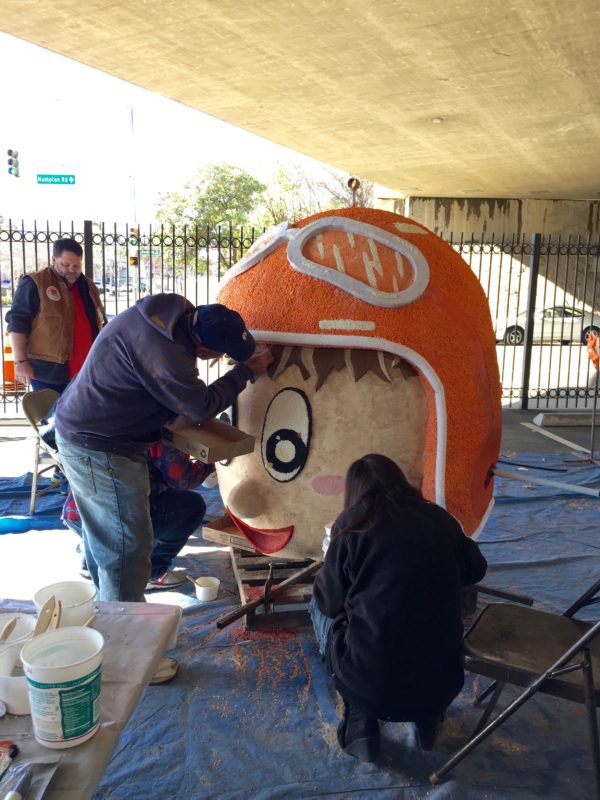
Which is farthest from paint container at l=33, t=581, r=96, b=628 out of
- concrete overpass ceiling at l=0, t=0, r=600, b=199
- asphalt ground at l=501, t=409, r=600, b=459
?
asphalt ground at l=501, t=409, r=600, b=459

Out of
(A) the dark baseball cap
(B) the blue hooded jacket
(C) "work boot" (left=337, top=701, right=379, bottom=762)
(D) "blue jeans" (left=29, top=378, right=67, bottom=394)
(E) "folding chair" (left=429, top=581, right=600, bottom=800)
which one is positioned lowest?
(C) "work boot" (left=337, top=701, right=379, bottom=762)

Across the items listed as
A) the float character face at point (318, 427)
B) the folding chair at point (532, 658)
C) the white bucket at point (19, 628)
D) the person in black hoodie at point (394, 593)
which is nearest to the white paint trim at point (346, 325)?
the float character face at point (318, 427)

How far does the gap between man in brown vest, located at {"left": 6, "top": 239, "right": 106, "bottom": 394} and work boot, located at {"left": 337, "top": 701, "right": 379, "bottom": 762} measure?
3515 millimetres

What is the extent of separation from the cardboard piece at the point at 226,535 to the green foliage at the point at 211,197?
75.3 ft

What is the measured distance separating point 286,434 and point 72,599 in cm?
135

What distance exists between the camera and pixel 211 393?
2.66m

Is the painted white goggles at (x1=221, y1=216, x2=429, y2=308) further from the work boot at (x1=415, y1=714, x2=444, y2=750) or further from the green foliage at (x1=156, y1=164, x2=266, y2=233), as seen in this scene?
the green foliage at (x1=156, y1=164, x2=266, y2=233)

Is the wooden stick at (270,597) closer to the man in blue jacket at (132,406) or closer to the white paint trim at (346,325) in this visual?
the man in blue jacket at (132,406)

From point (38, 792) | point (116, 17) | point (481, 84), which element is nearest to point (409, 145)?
point (481, 84)

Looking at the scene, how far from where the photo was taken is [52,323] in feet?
16.2

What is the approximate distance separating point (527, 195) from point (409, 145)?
239 inches

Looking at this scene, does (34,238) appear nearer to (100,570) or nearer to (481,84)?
(481,84)

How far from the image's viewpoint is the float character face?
9.53 feet

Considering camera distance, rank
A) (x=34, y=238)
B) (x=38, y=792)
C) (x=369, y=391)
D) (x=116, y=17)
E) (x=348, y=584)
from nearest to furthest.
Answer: (x=38, y=792) < (x=348, y=584) < (x=369, y=391) < (x=116, y=17) < (x=34, y=238)
